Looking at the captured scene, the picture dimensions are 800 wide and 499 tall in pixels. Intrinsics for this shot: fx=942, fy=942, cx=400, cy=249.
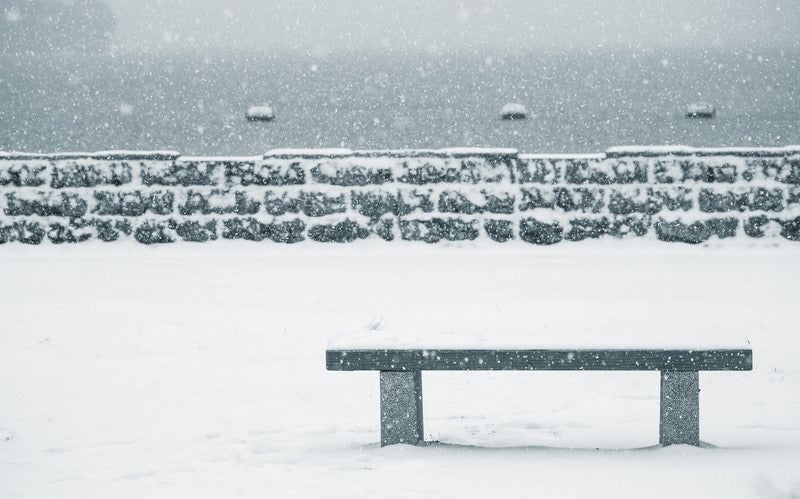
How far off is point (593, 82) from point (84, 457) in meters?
9.54

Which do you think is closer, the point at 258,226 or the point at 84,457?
the point at 84,457

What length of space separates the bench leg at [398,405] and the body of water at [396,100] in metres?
7.67

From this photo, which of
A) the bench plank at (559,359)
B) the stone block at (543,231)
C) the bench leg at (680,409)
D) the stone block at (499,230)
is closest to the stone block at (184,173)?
the stone block at (499,230)

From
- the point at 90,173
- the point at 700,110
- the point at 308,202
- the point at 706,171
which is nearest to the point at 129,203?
the point at 90,173

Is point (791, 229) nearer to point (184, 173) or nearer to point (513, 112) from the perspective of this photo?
point (513, 112)

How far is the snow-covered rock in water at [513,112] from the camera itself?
11.8 m

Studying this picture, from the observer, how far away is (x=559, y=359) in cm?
359

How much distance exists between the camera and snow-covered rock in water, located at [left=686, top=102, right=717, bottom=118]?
1162 cm

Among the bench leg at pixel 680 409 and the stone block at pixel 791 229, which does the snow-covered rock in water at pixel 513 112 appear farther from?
the bench leg at pixel 680 409

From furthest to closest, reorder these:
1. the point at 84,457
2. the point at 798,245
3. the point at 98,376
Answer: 1. the point at 798,245
2. the point at 98,376
3. the point at 84,457

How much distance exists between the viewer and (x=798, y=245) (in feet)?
33.4

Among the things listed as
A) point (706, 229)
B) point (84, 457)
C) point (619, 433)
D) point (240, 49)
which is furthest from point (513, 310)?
point (240, 49)

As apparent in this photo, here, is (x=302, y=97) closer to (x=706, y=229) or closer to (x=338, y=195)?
(x=338, y=195)

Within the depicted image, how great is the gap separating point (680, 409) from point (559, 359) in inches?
25.4
